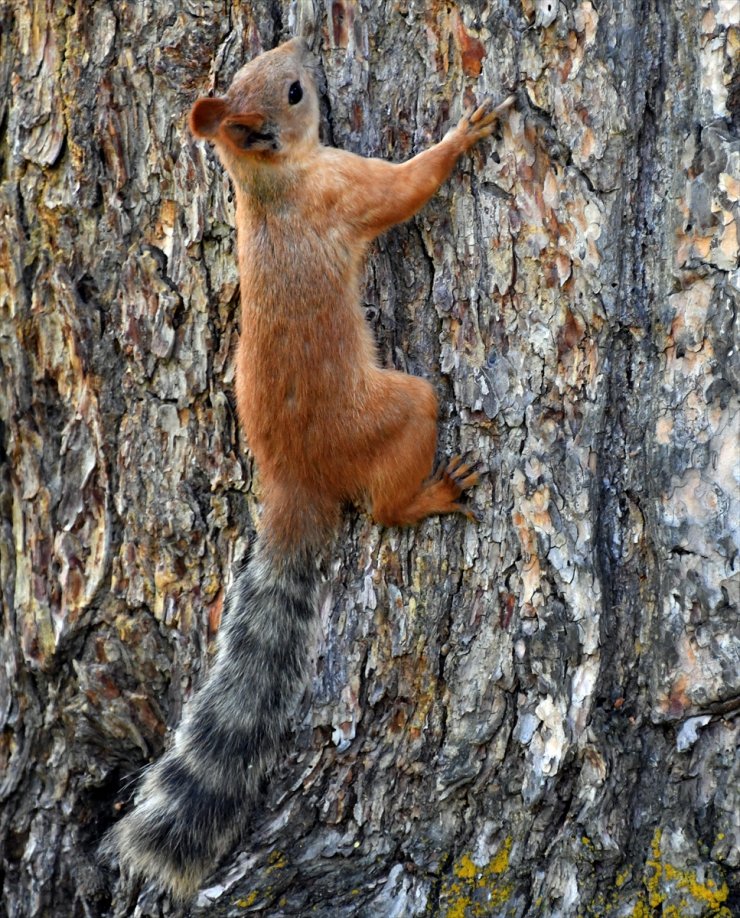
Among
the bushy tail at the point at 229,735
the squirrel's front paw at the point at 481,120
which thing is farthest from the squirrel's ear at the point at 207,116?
the bushy tail at the point at 229,735

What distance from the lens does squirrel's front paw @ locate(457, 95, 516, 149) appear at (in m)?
2.72

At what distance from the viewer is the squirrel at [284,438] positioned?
9.49 ft

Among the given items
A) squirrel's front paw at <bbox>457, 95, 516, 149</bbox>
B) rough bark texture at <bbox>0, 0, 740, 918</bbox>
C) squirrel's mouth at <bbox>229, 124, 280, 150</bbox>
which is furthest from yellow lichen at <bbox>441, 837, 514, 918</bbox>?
squirrel's mouth at <bbox>229, 124, 280, 150</bbox>

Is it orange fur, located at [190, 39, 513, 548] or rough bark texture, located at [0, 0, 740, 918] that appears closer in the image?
rough bark texture, located at [0, 0, 740, 918]

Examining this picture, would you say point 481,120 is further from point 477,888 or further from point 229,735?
point 477,888

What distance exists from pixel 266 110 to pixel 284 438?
3.26 ft

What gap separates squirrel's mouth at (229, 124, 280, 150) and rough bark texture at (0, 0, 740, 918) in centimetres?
13

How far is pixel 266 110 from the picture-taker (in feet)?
10.2

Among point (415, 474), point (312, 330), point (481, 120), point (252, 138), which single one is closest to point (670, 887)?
point (415, 474)

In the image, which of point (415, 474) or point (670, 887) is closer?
point (670, 887)

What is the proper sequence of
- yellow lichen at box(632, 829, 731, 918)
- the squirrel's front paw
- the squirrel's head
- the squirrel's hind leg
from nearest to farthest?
1. yellow lichen at box(632, 829, 731, 918)
2. the squirrel's front paw
3. the squirrel's hind leg
4. the squirrel's head

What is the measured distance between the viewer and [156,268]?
3.13 m

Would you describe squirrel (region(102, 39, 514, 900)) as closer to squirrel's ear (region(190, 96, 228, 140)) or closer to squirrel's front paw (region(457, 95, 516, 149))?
squirrel's ear (region(190, 96, 228, 140))

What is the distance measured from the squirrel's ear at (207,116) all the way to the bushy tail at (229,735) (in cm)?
123
